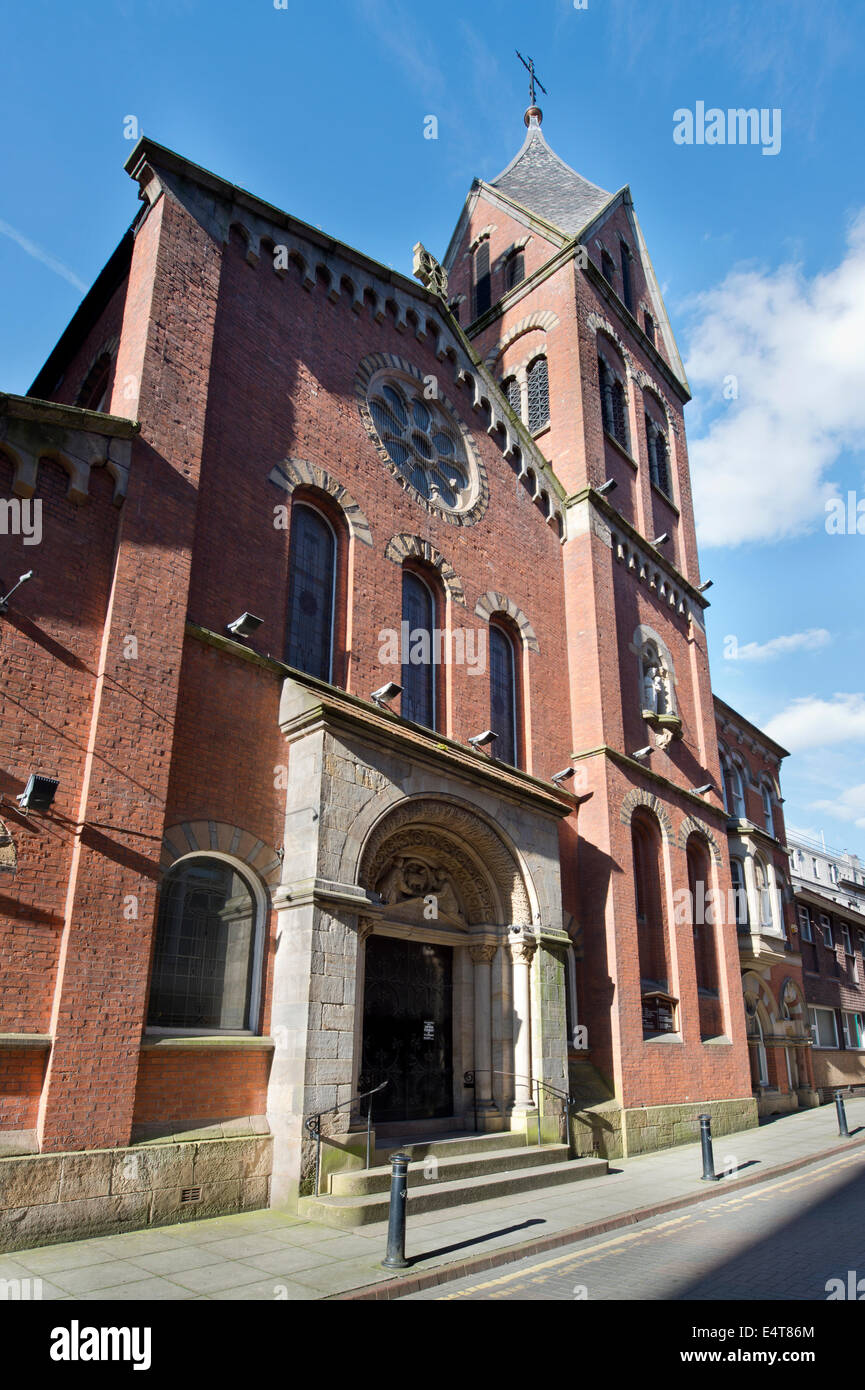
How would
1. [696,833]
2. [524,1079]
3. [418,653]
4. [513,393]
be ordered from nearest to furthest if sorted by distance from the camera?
[524,1079] < [418,653] < [696,833] < [513,393]

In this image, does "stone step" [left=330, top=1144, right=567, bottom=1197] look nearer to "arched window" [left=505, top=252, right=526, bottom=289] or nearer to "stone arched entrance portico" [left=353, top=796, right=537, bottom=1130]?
"stone arched entrance portico" [left=353, top=796, right=537, bottom=1130]

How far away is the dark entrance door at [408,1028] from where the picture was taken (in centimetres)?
1227

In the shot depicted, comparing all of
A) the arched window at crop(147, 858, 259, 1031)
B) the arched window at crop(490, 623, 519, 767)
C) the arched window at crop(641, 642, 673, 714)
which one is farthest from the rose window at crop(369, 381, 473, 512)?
the arched window at crop(147, 858, 259, 1031)

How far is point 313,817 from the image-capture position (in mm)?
10844

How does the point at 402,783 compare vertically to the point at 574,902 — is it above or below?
above

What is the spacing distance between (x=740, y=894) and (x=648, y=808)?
23.0ft

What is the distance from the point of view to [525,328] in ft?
76.5

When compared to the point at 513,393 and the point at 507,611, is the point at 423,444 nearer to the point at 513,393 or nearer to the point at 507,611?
the point at 507,611

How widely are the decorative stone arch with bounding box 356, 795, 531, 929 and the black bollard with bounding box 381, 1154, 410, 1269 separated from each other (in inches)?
199

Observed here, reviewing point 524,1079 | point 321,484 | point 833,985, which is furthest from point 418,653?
point 833,985

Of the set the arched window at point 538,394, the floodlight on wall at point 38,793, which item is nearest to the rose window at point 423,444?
the arched window at point 538,394
